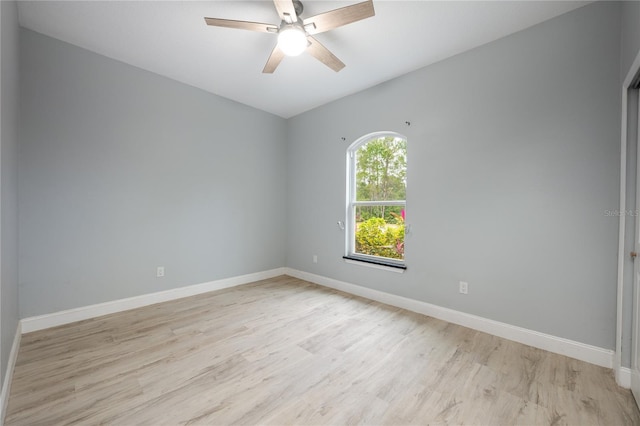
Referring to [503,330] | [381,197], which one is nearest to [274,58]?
[381,197]

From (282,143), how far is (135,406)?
402cm

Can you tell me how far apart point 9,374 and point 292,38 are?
10.1 feet

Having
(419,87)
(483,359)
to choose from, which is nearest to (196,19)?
(419,87)

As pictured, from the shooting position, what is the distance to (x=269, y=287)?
4.05 metres

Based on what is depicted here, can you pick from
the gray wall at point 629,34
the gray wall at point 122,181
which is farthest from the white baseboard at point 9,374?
the gray wall at point 629,34

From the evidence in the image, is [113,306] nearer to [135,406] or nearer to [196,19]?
[135,406]

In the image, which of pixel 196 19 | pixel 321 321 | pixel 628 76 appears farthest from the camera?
pixel 321 321

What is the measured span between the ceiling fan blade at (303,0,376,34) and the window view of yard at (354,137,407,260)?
5.62 ft

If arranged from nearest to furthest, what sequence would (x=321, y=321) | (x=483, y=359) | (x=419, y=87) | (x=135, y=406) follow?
1. (x=135, y=406)
2. (x=483, y=359)
3. (x=321, y=321)
4. (x=419, y=87)

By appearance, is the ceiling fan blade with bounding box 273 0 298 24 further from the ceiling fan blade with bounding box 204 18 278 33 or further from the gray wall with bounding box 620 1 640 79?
the gray wall with bounding box 620 1 640 79

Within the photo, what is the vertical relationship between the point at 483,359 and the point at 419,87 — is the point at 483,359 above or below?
below

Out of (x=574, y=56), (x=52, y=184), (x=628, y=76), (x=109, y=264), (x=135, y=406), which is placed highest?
(x=574, y=56)

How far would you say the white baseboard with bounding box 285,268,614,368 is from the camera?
2100 mm

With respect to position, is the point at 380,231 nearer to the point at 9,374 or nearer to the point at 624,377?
the point at 624,377
